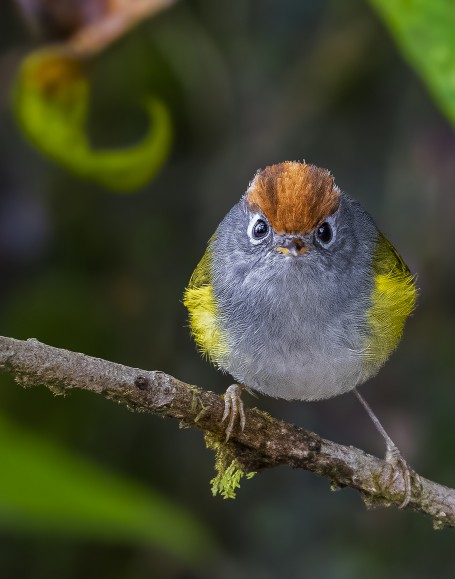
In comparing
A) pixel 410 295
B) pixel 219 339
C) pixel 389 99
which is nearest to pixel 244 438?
pixel 219 339

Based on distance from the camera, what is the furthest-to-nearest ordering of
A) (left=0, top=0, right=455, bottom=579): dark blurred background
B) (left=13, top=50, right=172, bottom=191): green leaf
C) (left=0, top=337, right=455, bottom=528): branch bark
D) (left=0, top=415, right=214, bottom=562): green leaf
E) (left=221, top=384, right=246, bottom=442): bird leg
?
(left=0, top=0, right=455, bottom=579): dark blurred background < (left=13, top=50, right=172, bottom=191): green leaf < (left=221, top=384, right=246, bottom=442): bird leg < (left=0, top=415, right=214, bottom=562): green leaf < (left=0, top=337, right=455, bottom=528): branch bark

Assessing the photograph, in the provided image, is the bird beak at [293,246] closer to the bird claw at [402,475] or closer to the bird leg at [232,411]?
the bird leg at [232,411]

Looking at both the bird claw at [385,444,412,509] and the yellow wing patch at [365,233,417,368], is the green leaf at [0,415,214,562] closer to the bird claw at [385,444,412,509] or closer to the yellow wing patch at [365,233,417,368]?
the bird claw at [385,444,412,509]

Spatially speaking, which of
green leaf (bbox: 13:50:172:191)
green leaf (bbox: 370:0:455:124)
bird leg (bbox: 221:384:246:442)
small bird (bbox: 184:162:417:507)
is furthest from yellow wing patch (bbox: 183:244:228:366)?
green leaf (bbox: 370:0:455:124)

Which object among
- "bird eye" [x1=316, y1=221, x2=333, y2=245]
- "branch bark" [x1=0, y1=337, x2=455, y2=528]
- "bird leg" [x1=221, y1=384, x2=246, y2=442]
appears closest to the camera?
"branch bark" [x1=0, y1=337, x2=455, y2=528]

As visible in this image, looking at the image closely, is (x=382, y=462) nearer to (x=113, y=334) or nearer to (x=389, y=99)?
(x=113, y=334)

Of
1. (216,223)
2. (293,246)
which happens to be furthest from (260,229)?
(216,223)

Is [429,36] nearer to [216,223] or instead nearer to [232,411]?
[232,411]
